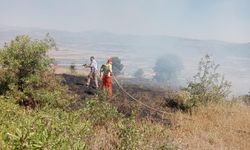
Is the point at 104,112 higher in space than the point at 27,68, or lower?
lower

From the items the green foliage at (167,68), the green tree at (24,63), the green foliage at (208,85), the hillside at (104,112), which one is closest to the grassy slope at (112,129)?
the hillside at (104,112)

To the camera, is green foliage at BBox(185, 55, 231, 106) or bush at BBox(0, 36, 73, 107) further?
green foliage at BBox(185, 55, 231, 106)

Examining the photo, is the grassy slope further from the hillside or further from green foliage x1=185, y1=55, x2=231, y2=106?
green foliage x1=185, y1=55, x2=231, y2=106

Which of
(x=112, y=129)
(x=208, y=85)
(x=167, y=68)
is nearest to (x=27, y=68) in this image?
(x=112, y=129)

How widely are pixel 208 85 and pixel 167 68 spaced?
9163 centimetres

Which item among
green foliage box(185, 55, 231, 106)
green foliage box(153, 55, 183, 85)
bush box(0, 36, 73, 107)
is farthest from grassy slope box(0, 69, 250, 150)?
green foliage box(153, 55, 183, 85)

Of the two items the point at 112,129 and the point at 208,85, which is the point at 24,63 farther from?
the point at 208,85

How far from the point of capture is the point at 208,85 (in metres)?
20.2

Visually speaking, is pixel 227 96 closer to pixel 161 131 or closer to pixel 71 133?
pixel 161 131

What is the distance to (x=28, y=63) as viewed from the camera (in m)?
15.1

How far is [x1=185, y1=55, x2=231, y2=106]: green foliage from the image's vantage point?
19547 mm

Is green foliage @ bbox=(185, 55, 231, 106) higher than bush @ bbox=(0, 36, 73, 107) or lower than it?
lower

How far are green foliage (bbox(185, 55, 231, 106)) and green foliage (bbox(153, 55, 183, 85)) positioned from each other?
8100 centimetres

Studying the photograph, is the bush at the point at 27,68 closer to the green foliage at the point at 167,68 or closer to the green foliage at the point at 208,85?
the green foliage at the point at 208,85
